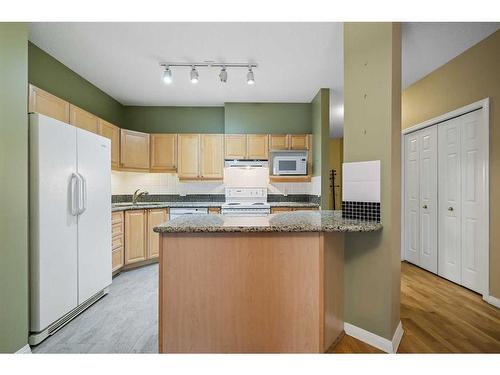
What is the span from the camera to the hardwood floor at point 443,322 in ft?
6.06

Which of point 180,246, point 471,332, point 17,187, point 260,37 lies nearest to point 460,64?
point 260,37

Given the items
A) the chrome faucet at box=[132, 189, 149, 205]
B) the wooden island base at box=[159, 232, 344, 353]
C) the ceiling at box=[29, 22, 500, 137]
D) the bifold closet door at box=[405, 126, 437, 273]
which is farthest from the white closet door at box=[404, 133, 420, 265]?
the chrome faucet at box=[132, 189, 149, 205]

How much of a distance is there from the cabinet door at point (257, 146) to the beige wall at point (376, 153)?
235 cm

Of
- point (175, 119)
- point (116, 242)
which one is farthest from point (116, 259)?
point (175, 119)

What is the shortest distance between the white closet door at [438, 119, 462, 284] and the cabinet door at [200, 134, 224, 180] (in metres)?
3.15

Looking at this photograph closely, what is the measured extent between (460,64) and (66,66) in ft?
15.2

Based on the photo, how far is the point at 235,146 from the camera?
172 inches

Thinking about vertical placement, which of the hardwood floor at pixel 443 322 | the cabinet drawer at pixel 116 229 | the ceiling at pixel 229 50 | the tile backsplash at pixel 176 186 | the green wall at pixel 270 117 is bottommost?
the hardwood floor at pixel 443 322

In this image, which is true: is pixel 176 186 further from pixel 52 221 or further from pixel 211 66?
pixel 52 221

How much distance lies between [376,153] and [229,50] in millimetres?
1944

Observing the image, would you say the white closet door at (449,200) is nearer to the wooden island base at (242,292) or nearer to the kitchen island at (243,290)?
the kitchen island at (243,290)

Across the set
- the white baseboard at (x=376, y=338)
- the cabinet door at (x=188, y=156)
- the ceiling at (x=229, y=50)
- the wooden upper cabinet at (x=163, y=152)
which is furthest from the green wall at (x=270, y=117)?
the white baseboard at (x=376, y=338)

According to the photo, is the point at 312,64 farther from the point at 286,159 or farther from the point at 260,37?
the point at 286,159

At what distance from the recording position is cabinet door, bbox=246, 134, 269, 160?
4355 mm
